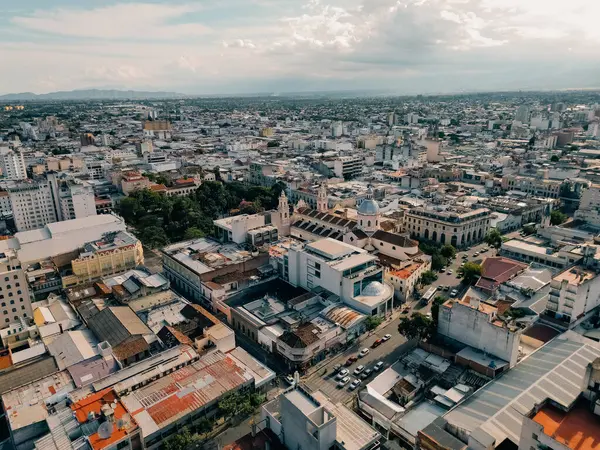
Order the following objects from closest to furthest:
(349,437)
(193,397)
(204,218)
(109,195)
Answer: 1. (349,437)
2. (193,397)
3. (204,218)
4. (109,195)

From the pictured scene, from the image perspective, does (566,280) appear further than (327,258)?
No

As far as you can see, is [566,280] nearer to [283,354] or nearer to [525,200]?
[283,354]

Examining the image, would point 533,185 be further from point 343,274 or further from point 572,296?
point 343,274

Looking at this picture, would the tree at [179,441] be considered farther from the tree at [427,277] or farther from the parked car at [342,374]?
the tree at [427,277]

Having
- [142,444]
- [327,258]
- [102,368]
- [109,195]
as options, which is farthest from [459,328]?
[109,195]

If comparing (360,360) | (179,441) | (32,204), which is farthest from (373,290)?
(32,204)

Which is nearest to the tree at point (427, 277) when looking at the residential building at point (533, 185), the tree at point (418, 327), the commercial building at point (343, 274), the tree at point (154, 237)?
the commercial building at point (343, 274)
